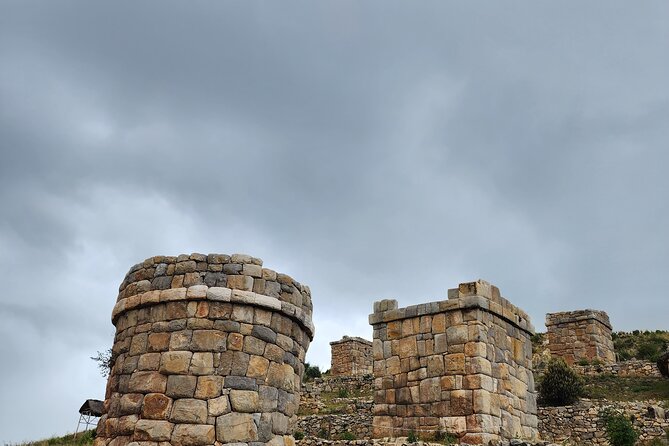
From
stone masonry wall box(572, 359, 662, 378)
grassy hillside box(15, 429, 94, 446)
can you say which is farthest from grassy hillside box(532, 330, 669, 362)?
grassy hillside box(15, 429, 94, 446)

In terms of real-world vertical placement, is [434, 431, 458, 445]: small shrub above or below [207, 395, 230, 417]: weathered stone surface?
below

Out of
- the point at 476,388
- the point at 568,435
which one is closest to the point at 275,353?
the point at 476,388

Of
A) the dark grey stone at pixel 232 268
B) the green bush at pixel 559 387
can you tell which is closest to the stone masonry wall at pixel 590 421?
the green bush at pixel 559 387

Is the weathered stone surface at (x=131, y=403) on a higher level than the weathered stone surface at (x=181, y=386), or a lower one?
lower

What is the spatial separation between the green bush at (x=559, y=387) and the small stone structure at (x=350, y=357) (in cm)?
894

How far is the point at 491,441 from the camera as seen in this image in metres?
10.1

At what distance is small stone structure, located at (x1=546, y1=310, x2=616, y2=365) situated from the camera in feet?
85.2

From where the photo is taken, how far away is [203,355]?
25.4 feet

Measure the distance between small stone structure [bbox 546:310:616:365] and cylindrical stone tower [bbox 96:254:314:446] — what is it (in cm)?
A: 2086

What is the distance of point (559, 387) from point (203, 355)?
1611 cm

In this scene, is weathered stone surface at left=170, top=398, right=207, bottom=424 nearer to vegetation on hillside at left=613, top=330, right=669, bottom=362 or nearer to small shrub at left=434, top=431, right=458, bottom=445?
small shrub at left=434, top=431, right=458, bottom=445

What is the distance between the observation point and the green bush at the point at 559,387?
794 inches

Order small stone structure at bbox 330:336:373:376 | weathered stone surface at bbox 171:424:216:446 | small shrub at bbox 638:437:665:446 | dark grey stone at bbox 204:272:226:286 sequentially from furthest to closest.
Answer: small stone structure at bbox 330:336:373:376 < small shrub at bbox 638:437:665:446 < dark grey stone at bbox 204:272:226:286 < weathered stone surface at bbox 171:424:216:446

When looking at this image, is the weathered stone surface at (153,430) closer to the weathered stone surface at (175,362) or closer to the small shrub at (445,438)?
the weathered stone surface at (175,362)
